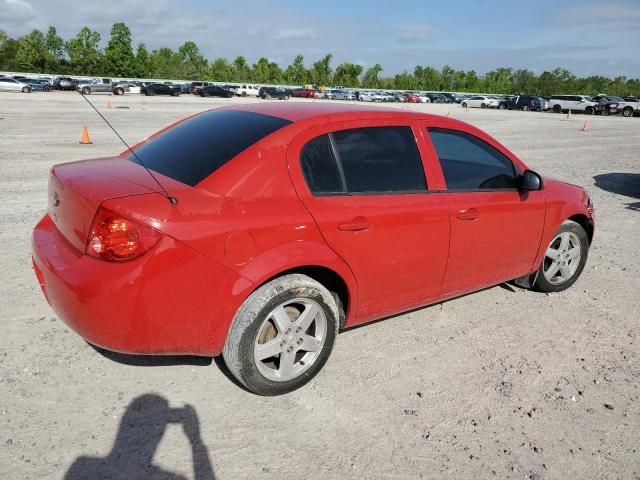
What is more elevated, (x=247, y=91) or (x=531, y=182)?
(x=531, y=182)

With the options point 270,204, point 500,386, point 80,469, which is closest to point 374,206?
point 270,204

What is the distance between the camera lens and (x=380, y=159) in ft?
11.3

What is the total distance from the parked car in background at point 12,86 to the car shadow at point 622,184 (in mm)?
50983

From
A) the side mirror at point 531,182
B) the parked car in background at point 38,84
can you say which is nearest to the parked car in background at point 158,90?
the parked car in background at point 38,84

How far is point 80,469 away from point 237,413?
84 cm

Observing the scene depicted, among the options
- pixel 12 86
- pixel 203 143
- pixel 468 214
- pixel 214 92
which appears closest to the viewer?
pixel 203 143

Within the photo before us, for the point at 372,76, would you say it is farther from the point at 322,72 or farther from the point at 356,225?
the point at 356,225

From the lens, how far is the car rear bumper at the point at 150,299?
2.57 m

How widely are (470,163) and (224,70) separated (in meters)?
108

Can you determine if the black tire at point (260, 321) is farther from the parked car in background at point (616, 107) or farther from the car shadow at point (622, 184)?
the parked car in background at point (616, 107)

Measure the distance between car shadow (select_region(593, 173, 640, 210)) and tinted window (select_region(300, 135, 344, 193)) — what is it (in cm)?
762

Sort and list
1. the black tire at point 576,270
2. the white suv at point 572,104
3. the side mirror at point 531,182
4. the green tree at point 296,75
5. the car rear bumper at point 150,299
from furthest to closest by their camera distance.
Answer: the green tree at point 296,75, the white suv at point 572,104, the black tire at point 576,270, the side mirror at point 531,182, the car rear bumper at point 150,299

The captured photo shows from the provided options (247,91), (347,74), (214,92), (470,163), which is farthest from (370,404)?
(347,74)

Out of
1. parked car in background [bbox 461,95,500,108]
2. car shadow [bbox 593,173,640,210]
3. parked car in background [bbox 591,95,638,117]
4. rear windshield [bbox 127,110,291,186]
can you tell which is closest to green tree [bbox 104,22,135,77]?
parked car in background [bbox 461,95,500,108]
